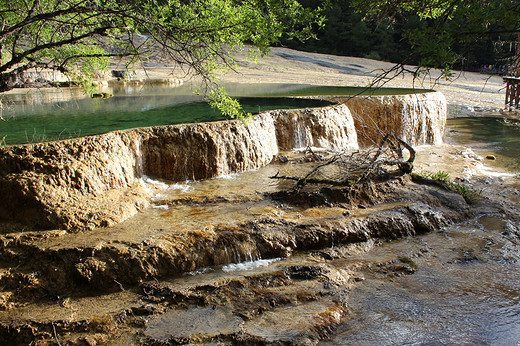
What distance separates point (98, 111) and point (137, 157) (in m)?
4.62

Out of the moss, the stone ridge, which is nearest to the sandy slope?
the stone ridge

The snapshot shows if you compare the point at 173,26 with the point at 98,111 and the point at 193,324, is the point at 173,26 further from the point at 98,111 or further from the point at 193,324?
the point at 98,111

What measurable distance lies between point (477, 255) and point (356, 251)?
1713 millimetres

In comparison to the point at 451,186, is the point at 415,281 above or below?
below

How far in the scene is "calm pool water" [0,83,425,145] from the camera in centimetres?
907

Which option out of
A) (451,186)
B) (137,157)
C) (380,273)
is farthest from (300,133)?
(380,273)

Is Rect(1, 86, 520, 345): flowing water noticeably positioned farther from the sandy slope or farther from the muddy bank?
the sandy slope

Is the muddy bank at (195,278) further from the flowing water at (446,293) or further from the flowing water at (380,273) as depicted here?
the flowing water at (446,293)

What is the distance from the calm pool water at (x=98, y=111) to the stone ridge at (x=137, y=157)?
110 cm

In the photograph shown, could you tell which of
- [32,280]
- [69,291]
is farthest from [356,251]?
[32,280]

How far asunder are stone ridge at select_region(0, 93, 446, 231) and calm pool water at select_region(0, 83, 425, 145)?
3.62 ft

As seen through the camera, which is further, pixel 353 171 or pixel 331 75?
pixel 331 75

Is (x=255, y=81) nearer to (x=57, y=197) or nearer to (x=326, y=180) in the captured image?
(x=326, y=180)

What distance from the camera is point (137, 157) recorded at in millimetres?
8125
